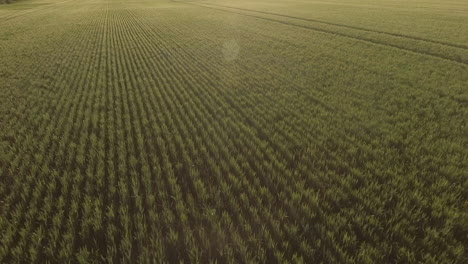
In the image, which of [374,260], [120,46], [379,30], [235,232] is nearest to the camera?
[374,260]

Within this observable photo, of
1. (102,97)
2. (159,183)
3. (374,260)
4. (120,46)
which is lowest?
(374,260)

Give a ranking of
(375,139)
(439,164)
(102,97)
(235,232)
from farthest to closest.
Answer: (102,97), (375,139), (439,164), (235,232)

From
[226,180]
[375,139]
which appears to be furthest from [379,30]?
[226,180]

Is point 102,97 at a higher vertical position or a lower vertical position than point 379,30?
lower

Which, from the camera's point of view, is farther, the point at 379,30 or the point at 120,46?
the point at 379,30

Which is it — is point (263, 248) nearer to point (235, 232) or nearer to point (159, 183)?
point (235, 232)

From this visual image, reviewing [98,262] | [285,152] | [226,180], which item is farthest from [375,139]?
[98,262]
